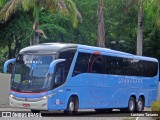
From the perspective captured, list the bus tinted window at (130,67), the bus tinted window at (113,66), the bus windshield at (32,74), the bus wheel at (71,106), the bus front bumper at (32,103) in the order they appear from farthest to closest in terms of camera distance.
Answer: the bus tinted window at (130,67) → the bus tinted window at (113,66) → the bus wheel at (71,106) → the bus windshield at (32,74) → the bus front bumper at (32,103)

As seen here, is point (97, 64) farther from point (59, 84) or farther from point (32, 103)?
point (32, 103)

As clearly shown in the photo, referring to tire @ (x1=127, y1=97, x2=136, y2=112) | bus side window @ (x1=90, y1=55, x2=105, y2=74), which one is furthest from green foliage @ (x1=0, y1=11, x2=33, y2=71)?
bus side window @ (x1=90, y1=55, x2=105, y2=74)

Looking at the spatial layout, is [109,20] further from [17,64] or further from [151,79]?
[17,64]

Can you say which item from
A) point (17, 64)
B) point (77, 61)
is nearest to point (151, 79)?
point (77, 61)

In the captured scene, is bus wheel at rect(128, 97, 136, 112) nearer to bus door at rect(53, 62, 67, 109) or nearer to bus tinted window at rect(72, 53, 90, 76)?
bus tinted window at rect(72, 53, 90, 76)

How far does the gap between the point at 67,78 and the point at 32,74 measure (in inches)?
63.3

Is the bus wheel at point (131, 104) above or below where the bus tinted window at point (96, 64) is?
below

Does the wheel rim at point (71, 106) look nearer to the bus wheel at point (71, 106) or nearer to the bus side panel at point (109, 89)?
the bus wheel at point (71, 106)

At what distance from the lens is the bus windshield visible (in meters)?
19.1

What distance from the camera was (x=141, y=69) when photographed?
86.0ft

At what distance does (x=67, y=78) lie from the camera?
1969cm

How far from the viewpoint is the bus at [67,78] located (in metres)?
19.1

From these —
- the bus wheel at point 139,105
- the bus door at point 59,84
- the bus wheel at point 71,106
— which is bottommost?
the bus wheel at point 139,105

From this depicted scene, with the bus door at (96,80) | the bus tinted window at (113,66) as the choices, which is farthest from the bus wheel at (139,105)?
the bus door at (96,80)
